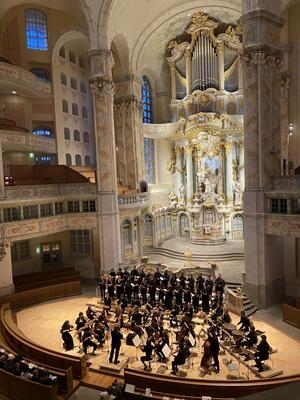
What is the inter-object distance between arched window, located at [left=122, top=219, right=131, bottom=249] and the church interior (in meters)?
0.12

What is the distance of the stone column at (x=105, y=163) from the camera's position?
19.7 m

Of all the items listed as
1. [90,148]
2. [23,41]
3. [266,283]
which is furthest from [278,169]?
[23,41]

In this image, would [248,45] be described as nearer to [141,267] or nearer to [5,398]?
[141,267]

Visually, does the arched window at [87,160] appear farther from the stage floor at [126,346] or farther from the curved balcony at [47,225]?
the stage floor at [126,346]

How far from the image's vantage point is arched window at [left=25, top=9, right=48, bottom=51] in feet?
74.2

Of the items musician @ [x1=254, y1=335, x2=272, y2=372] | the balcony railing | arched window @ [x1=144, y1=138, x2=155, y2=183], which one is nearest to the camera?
musician @ [x1=254, y1=335, x2=272, y2=372]

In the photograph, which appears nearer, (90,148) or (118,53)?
(118,53)

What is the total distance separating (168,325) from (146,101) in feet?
62.2

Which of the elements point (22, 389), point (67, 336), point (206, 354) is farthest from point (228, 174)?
point (22, 389)

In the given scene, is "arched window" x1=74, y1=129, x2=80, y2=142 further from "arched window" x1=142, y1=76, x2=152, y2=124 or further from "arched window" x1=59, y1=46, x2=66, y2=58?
"arched window" x1=142, y1=76, x2=152, y2=124

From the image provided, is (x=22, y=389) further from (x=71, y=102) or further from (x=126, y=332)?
(x=71, y=102)

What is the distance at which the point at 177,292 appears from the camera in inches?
581

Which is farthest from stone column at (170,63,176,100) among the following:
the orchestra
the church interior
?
the orchestra

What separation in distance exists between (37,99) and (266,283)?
18.1 meters
